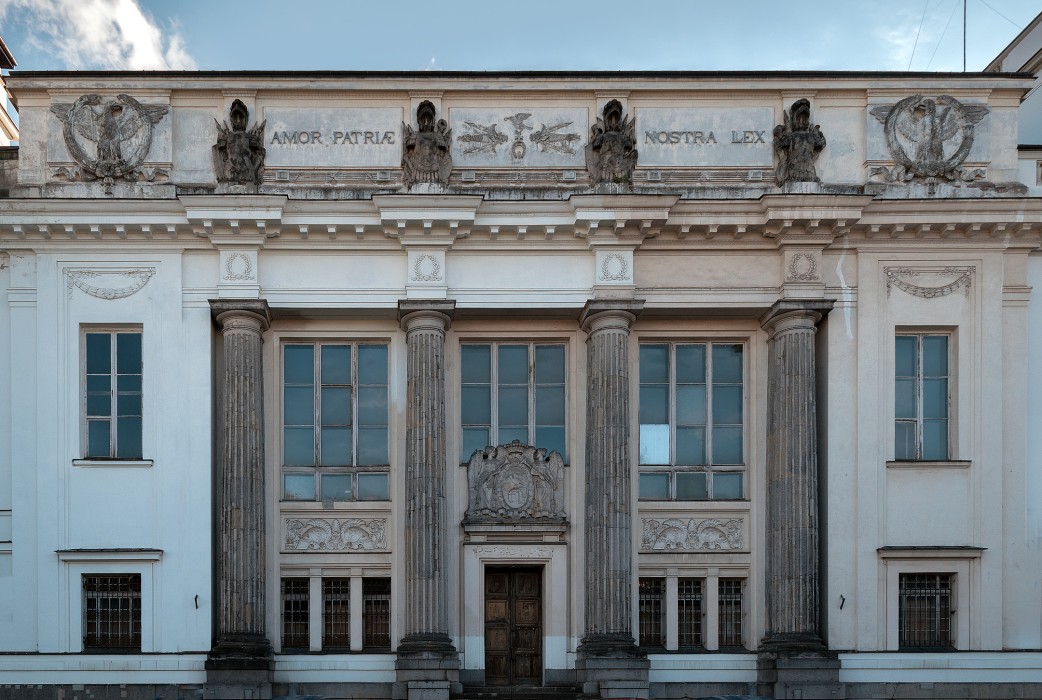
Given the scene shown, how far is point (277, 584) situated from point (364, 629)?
1.96 metres

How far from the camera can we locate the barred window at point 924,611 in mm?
23219

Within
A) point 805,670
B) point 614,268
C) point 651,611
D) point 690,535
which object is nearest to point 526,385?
point 614,268

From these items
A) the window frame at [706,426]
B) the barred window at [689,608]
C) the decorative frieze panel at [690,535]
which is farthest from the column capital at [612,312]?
the barred window at [689,608]

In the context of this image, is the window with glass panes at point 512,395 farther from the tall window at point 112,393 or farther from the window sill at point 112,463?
the tall window at point 112,393

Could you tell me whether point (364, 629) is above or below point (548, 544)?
below

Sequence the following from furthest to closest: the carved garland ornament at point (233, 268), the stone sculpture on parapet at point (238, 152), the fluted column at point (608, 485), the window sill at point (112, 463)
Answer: the carved garland ornament at point (233, 268) → the stone sculpture on parapet at point (238, 152) → the window sill at point (112, 463) → the fluted column at point (608, 485)

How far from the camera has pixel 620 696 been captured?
21.9 metres

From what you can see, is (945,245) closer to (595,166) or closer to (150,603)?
(595,166)

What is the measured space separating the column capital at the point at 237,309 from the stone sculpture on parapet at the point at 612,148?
277 inches

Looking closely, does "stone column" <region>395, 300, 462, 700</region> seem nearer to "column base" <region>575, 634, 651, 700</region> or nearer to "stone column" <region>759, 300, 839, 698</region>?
"column base" <region>575, 634, 651, 700</region>

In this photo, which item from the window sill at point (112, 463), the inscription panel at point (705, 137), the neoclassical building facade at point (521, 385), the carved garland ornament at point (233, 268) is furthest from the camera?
the inscription panel at point (705, 137)

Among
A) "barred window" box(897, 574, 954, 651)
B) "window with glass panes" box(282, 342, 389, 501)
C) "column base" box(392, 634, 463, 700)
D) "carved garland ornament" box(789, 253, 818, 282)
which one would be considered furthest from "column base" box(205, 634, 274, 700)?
"carved garland ornament" box(789, 253, 818, 282)

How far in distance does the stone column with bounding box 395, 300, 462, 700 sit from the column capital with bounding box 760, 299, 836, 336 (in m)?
6.49

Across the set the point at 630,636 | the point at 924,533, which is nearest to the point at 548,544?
the point at 630,636
